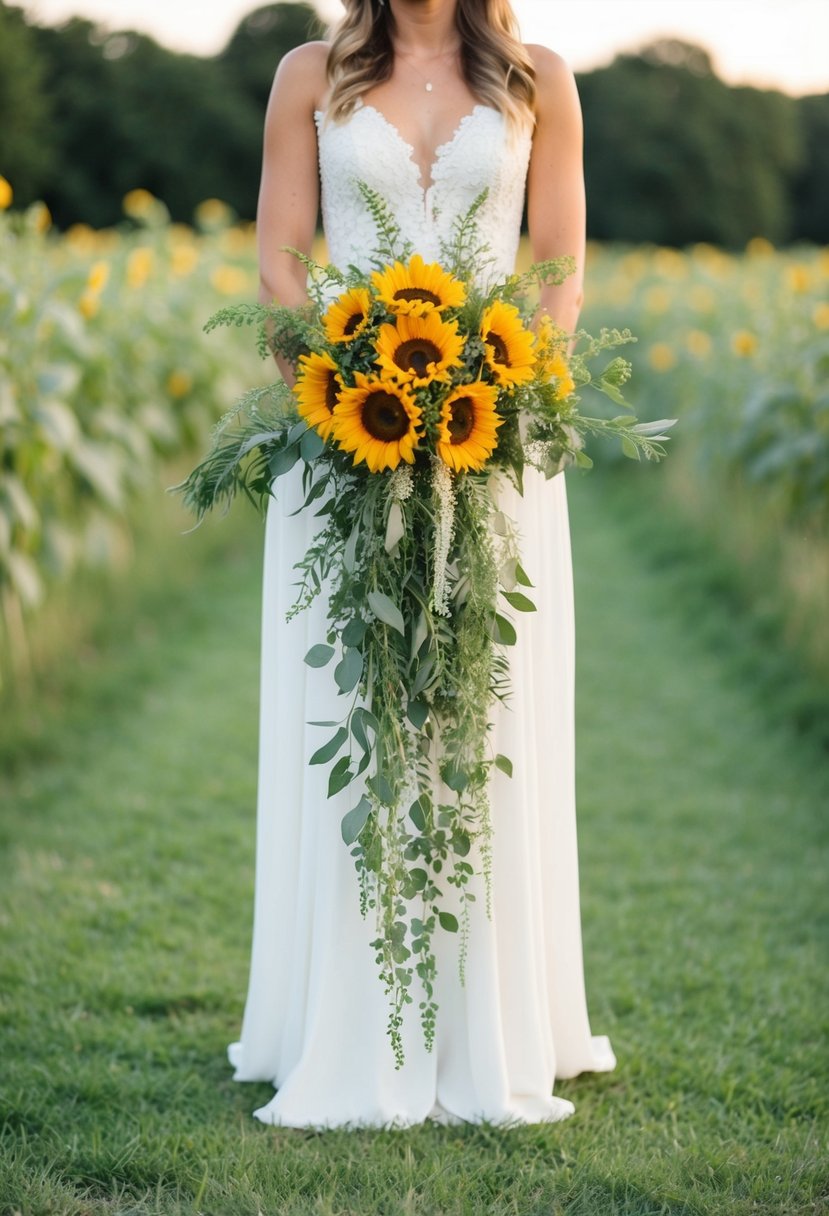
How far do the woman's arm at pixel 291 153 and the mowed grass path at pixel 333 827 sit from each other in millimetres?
1718

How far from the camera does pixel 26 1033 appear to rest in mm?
2986

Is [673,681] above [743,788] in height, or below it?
above

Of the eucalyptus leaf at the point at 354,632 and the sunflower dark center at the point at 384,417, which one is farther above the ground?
the sunflower dark center at the point at 384,417

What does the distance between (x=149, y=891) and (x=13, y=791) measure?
967 millimetres

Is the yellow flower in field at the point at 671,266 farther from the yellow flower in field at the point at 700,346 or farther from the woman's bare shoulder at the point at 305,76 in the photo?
the woman's bare shoulder at the point at 305,76

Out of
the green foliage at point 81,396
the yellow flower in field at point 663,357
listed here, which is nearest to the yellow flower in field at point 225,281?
the green foliage at point 81,396

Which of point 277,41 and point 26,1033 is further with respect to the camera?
point 277,41

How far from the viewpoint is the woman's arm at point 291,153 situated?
2.60 meters

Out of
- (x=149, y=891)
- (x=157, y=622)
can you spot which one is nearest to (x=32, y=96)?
(x=157, y=622)

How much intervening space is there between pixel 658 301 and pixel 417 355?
9.90 metres

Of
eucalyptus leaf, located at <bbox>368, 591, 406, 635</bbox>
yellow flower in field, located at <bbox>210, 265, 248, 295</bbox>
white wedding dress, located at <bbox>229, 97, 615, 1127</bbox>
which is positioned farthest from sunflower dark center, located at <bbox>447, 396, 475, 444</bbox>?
yellow flower in field, located at <bbox>210, 265, 248, 295</bbox>

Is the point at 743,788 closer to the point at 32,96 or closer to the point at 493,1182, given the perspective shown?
the point at 493,1182

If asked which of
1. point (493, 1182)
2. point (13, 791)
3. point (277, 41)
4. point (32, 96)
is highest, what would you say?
point (277, 41)

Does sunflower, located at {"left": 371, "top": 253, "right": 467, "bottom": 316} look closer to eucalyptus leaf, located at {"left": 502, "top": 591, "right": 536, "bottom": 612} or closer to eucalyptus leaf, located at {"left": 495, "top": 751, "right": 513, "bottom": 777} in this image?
eucalyptus leaf, located at {"left": 502, "top": 591, "right": 536, "bottom": 612}
